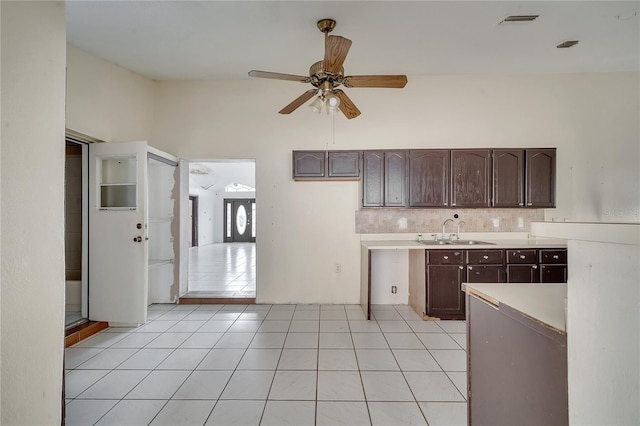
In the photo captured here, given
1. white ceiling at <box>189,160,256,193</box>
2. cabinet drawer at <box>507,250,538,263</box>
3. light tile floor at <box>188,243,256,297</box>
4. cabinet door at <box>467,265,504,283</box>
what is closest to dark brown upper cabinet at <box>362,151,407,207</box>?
cabinet door at <box>467,265,504,283</box>

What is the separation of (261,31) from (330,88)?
1163 millimetres

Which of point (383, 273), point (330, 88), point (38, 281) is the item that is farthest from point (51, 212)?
point (383, 273)

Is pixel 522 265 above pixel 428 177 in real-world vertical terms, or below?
below

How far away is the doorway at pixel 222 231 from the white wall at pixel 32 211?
9.92 feet

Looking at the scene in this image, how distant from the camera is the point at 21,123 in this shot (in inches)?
37.9

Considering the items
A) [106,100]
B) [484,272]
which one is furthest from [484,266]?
[106,100]

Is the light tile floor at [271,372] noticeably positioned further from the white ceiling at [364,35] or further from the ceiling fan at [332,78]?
the white ceiling at [364,35]

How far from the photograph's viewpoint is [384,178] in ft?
12.3

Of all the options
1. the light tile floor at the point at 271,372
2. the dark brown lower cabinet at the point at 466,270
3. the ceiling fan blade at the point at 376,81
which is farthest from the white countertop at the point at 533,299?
the dark brown lower cabinet at the point at 466,270

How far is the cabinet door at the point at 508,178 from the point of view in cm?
369

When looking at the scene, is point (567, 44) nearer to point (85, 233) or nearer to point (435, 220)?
point (435, 220)

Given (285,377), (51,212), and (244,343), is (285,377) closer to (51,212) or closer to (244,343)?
(244,343)

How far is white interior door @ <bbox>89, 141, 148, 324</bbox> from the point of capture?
311 centimetres

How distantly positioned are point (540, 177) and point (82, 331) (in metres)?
5.58
